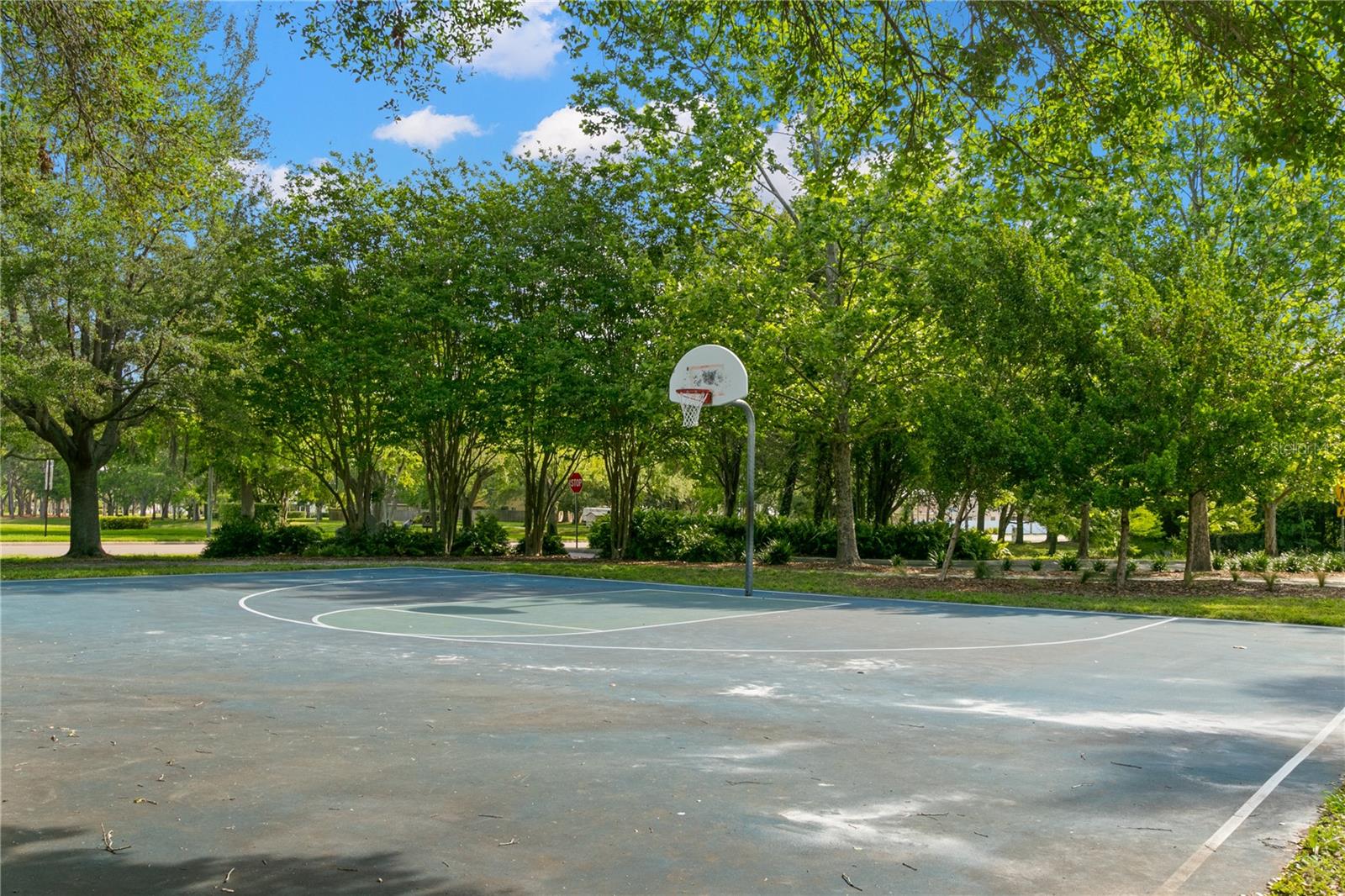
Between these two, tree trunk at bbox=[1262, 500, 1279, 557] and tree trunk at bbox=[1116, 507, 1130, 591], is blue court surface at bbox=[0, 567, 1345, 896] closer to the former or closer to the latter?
tree trunk at bbox=[1116, 507, 1130, 591]

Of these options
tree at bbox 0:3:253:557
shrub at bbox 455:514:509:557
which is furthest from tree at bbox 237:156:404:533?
shrub at bbox 455:514:509:557

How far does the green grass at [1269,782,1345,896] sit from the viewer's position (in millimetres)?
4207

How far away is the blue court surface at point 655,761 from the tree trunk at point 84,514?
16.3 metres

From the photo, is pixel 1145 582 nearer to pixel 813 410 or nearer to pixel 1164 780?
pixel 813 410

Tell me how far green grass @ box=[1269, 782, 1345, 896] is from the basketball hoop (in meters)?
16.3

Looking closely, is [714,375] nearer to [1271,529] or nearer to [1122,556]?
[1122,556]

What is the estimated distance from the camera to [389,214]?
28.2m

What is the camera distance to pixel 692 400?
21328 millimetres

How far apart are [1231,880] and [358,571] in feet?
69.9

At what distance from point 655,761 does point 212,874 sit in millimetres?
2581

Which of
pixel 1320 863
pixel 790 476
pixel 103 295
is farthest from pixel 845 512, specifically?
pixel 1320 863

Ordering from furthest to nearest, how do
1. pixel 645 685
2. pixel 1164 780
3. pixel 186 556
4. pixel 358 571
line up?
pixel 186 556
pixel 358 571
pixel 645 685
pixel 1164 780

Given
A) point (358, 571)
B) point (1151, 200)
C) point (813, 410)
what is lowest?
point (358, 571)

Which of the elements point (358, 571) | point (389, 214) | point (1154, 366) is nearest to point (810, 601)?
point (1154, 366)
